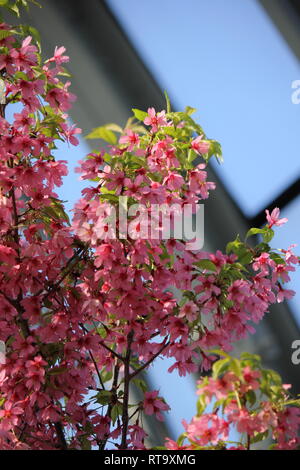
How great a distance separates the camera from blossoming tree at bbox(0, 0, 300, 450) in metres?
1.44

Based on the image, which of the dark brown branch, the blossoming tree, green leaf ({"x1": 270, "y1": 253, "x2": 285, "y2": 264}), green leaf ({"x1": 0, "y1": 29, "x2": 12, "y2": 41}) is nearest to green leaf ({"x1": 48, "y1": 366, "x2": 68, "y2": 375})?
the blossoming tree

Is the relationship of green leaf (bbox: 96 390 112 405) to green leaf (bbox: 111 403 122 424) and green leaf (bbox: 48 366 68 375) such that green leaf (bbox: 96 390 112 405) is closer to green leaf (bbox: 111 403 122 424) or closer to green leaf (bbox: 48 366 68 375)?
green leaf (bbox: 111 403 122 424)

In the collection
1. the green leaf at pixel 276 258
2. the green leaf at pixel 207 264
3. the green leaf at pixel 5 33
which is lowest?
the green leaf at pixel 276 258

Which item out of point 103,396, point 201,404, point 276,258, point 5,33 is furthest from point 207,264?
point 5,33

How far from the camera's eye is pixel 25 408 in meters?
1.44

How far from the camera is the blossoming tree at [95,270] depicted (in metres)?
1.44

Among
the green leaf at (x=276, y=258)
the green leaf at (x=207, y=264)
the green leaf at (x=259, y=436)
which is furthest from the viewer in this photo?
the green leaf at (x=276, y=258)

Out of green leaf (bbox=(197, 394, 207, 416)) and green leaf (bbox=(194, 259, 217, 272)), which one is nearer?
green leaf (bbox=(197, 394, 207, 416))

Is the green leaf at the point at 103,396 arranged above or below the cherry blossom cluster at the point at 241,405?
above

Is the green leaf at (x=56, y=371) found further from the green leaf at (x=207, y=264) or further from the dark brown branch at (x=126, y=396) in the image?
the green leaf at (x=207, y=264)

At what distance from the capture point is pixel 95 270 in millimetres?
1575

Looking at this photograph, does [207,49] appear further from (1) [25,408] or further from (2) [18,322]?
(1) [25,408]

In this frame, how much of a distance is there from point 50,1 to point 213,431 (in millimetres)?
2161

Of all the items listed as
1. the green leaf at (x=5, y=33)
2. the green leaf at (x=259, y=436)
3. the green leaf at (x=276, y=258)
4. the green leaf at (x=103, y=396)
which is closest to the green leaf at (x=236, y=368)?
the green leaf at (x=259, y=436)
